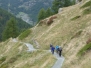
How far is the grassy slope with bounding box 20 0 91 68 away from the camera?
122 ft

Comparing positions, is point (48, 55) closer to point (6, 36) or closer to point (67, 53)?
point (67, 53)

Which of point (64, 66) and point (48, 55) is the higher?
point (48, 55)

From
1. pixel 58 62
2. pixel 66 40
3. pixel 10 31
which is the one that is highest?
pixel 10 31

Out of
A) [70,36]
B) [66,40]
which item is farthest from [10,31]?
[66,40]

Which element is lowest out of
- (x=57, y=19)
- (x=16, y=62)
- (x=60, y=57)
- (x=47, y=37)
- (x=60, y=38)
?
(x=60, y=57)

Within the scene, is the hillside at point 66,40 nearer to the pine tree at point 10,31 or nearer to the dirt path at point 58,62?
the dirt path at point 58,62

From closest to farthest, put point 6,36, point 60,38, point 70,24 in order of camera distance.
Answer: point 60,38 < point 70,24 < point 6,36

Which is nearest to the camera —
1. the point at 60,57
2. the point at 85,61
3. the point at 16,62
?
the point at 85,61

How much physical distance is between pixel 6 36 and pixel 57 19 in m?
50.6

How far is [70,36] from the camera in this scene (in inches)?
2140

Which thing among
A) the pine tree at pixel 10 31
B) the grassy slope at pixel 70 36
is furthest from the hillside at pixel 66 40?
the pine tree at pixel 10 31

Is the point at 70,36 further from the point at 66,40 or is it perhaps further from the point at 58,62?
the point at 58,62

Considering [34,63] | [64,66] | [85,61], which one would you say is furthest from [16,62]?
[85,61]

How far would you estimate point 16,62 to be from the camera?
52.4m
